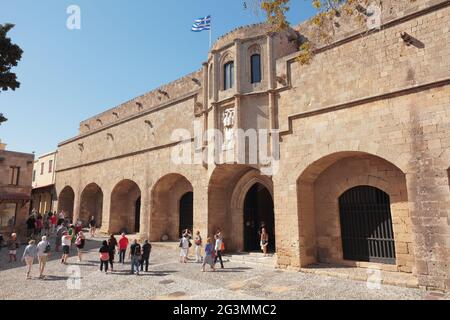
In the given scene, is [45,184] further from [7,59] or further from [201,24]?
[201,24]

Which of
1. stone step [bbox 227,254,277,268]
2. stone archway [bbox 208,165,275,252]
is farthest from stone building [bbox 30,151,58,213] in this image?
stone step [bbox 227,254,277,268]

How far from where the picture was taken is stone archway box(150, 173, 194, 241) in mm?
17719

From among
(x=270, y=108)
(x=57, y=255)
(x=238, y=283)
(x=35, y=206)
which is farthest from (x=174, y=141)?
(x=35, y=206)

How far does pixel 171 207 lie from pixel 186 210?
101 cm

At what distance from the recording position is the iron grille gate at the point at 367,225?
10492mm

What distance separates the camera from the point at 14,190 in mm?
20969

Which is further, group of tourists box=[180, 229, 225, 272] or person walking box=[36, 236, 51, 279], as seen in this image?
group of tourists box=[180, 229, 225, 272]

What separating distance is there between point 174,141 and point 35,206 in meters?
23.4

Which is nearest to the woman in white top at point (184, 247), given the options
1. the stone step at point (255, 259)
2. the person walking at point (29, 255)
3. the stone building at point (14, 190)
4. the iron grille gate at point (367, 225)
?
the stone step at point (255, 259)

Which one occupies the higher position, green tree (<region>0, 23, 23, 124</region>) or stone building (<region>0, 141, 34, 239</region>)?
green tree (<region>0, 23, 23, 124</region>)

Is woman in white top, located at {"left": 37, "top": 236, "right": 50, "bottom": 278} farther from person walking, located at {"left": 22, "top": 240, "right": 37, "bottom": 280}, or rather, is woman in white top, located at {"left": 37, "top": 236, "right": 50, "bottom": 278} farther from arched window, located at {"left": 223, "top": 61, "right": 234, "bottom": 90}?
arched window, located at {"left": 223, "top": 61, "right": 234, "bottom": 90}

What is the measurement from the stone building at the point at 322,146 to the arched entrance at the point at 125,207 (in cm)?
350

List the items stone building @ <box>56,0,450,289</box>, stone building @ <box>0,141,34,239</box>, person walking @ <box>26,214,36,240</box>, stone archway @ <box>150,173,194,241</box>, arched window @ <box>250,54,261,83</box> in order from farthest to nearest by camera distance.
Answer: stone building @ <box>0,141,34,239</box>, stone archway @ <box>150,173,194,241</box>, person walking @ <box>26,214,36,240</box>, arched window @ <box>250,54,261,83</box>, stone building @ <box>56,0,450,289</box>
